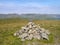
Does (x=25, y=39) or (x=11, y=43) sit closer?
(x=11, y=43)

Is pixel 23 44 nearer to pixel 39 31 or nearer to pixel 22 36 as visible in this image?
pixel 22 36

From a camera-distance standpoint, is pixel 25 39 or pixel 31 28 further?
pixel 31 28

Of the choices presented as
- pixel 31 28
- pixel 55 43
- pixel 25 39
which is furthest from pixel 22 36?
pixel 55 43

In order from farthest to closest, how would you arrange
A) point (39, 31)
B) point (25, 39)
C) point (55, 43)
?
1. point (39, 31)
2. point (25, 39)
3. point (55, 43)

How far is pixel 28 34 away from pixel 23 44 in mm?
5861

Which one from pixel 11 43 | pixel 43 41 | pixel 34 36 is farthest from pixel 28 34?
pixel 11 43

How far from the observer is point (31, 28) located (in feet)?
132

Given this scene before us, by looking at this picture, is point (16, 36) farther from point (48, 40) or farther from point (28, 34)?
point (48, 40)

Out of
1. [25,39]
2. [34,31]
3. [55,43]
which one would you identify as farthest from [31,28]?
[55,43]

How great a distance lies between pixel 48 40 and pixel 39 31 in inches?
152

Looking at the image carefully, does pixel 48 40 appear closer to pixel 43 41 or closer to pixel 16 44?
pixel 43 41

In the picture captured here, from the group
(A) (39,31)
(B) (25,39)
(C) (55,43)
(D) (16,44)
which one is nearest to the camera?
(D) (16,44)

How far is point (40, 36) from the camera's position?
126ft

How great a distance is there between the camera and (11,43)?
1272 inches
